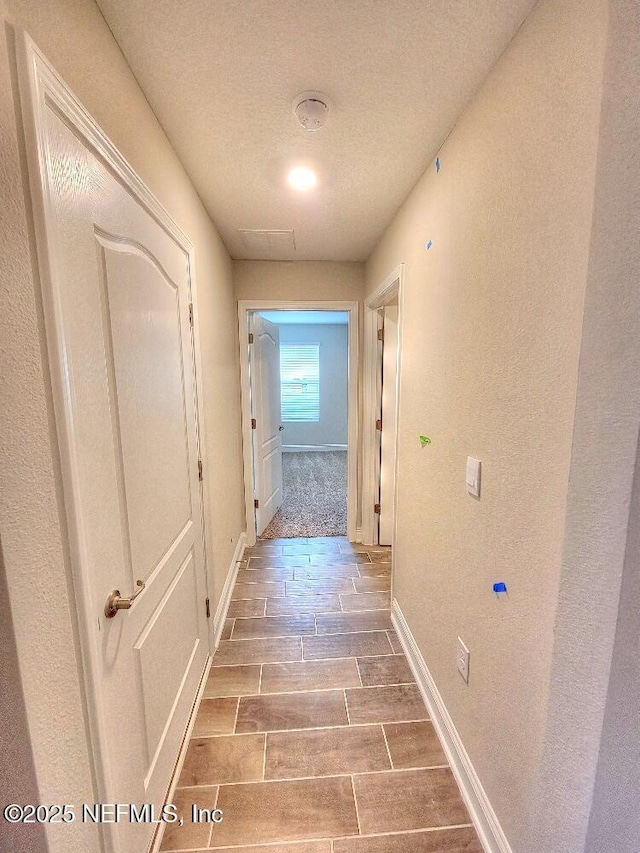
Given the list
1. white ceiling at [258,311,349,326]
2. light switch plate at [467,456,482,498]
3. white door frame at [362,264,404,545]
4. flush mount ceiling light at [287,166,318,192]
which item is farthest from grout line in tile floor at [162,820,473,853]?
white ceiling at [258,311,349,326]

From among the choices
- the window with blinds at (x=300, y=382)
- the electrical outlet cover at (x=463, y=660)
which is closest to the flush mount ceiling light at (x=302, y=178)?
the electrical outlet cover at (x=463, y=660)

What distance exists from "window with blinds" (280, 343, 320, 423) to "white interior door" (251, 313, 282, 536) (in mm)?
2693

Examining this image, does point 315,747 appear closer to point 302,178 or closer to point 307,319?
point 302,178

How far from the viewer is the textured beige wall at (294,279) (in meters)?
2.68

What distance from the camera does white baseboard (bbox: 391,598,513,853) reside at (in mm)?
1028

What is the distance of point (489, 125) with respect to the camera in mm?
1004

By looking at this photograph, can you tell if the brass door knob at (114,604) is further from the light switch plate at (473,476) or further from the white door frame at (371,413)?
the white door frame at (371,413)

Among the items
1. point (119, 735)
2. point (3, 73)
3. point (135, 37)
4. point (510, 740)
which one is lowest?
point (510, 740)

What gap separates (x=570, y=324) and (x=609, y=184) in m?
0.26

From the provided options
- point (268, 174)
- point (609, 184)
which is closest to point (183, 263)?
point (268, 174)

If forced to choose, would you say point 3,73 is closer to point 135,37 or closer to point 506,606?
point 135,37

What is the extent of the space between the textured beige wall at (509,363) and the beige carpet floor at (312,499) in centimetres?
190

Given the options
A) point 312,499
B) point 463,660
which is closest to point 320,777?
point 463,660

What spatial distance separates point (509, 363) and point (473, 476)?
395mm
